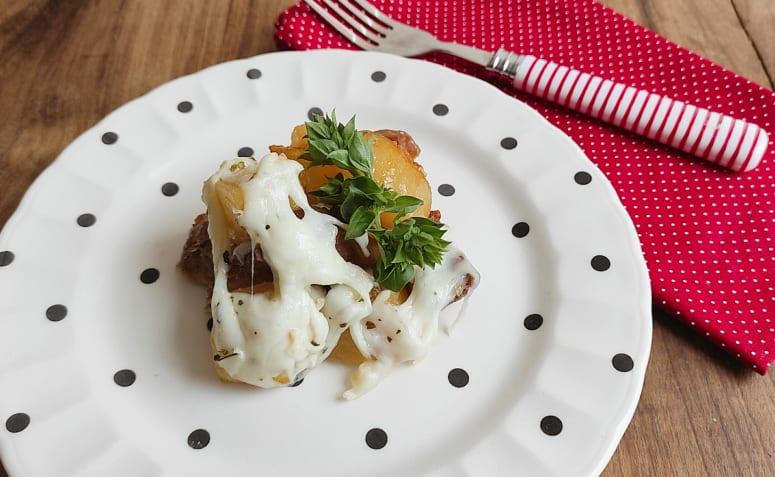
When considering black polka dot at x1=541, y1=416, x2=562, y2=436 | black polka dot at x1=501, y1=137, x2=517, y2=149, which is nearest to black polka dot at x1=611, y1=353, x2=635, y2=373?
black polka dot at x1=541, y1=416, x2=562, y2=436

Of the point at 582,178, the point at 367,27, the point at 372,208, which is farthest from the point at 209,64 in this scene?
the point at 582,178

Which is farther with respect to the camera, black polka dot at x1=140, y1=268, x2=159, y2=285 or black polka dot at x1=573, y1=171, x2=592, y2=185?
black polka dot at x1=573, y1=171, x2=592, y2=185

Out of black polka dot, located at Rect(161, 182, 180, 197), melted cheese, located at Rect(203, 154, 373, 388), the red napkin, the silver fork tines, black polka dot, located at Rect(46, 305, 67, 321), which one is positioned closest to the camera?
melted cheese, located at Rect(203, 154, 373, 388)

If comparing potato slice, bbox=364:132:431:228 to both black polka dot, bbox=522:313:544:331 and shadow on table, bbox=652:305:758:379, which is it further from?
shadow on table, bbox=652:305:758:379

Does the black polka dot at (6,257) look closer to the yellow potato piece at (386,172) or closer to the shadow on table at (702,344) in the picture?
the yellow potato piece at (386,172)

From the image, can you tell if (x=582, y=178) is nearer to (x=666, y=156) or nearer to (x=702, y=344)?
(x=666, y=156)

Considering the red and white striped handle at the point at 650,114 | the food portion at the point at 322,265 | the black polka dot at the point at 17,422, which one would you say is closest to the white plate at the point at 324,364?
the black polka dot at the point at 17,422
